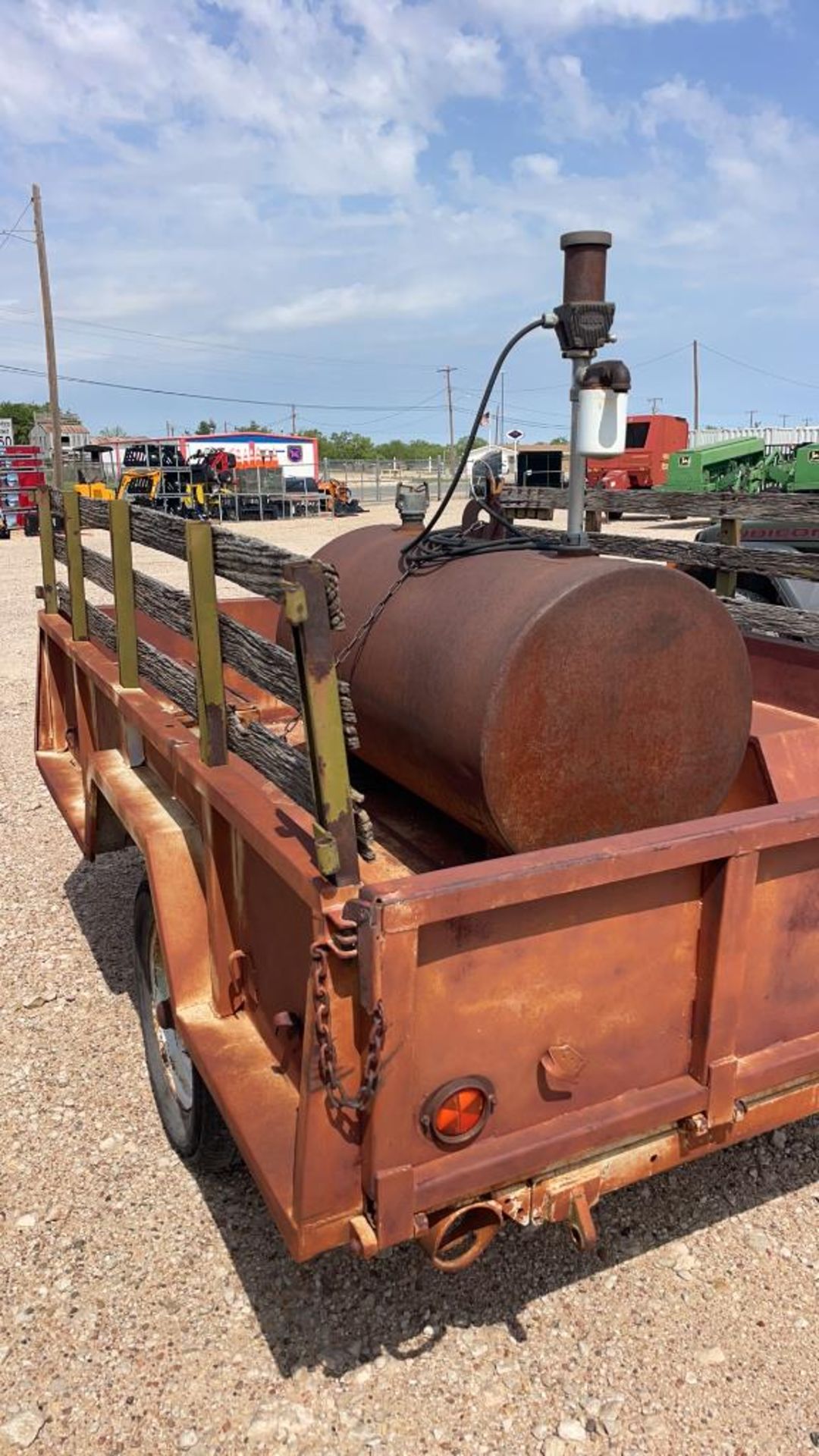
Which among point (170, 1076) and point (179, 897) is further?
point (170, 1076)

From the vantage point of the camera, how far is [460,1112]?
2.02m

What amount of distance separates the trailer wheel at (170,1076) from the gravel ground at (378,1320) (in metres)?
0.11

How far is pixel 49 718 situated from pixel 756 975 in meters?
3.89

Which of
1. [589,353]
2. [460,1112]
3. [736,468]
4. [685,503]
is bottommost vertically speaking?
[460,1112]

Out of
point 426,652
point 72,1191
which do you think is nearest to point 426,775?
point 426,652

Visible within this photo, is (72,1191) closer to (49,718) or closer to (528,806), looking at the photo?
(528,806)

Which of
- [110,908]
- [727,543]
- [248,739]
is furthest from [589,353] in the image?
[110,908]

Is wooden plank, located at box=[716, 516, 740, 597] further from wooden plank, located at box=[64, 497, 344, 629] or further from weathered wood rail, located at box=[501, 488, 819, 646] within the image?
wooden plank, located at box=[64, 497, 344, 629]

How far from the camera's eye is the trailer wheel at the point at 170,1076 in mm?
2896

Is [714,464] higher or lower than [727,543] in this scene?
lower

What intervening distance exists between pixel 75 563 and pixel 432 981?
2.93 metres

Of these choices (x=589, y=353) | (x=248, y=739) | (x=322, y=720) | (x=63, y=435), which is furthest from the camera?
(x=63, y=435)

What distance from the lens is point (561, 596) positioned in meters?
2.30

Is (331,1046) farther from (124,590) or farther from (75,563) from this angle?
(75,563)
